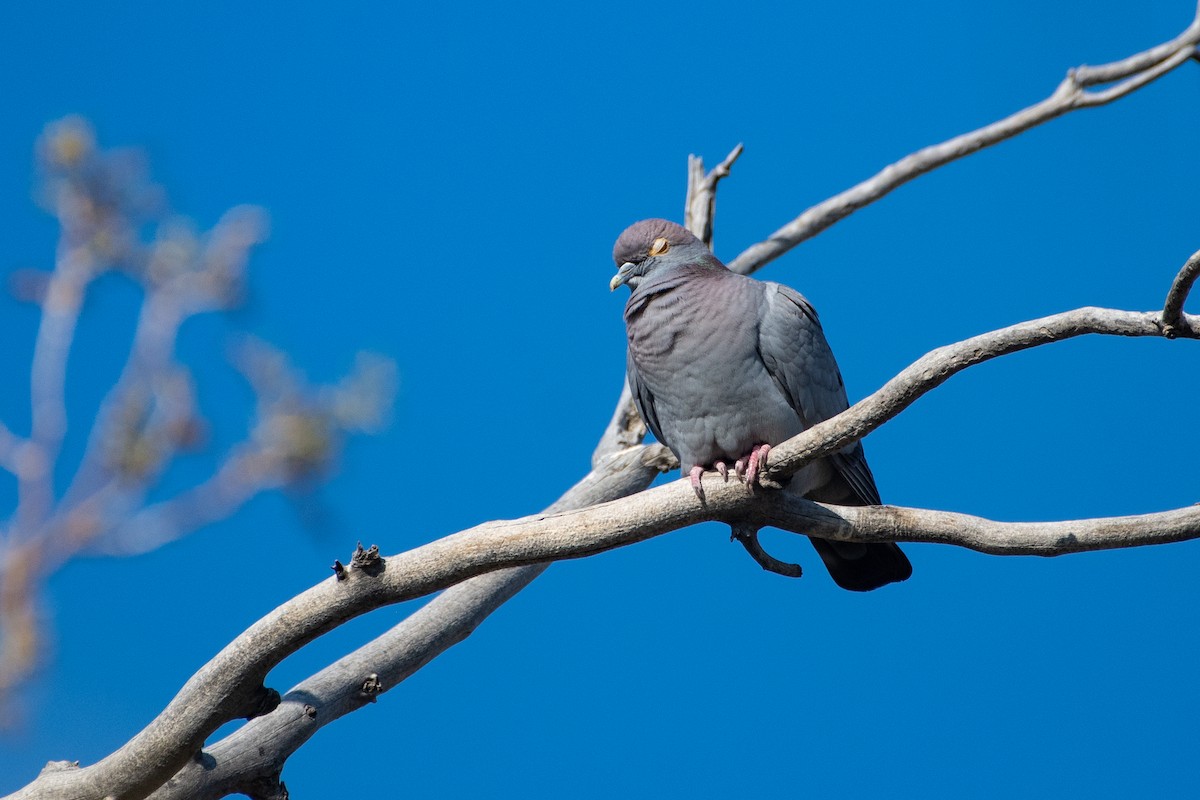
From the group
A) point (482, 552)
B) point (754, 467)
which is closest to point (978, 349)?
point (754, 467)

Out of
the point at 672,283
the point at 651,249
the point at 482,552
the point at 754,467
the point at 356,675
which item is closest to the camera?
the point at 482,552

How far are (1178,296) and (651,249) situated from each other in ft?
7.02

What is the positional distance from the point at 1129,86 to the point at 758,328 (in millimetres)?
3717

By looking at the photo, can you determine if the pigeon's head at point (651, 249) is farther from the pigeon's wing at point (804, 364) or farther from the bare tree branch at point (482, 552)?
the bare tree branch at point (482, 552)

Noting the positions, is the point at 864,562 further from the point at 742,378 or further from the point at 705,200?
the point at 705,200

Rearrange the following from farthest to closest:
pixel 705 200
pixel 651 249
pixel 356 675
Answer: pixel 705 200, pixel 651 249, pixel 356 675

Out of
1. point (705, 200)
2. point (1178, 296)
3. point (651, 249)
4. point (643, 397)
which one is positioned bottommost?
point (1178, 296)

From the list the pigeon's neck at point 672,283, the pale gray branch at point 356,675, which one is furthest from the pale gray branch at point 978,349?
the pale gray branch at point 356,675

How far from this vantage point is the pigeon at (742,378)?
4.07 metres

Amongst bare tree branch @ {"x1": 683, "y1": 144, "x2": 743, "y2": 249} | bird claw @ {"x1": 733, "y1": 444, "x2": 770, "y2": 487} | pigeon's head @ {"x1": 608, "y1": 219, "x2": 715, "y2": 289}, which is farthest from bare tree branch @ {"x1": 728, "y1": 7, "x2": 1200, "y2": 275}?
bird claw @ {"x1": 733, "y1": 444, "x2": 770, "y2": 487}

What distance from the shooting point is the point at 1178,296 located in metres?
2.80

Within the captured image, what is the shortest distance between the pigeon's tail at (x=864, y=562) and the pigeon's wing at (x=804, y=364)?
195mm

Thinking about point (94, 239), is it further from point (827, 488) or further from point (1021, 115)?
point (1021, 115)

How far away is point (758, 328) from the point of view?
4.12 meters
